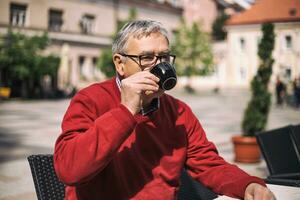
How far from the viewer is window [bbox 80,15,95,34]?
41125 millimetres

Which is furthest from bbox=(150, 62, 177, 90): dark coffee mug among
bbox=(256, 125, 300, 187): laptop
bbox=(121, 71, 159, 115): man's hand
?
bbox=(256, 125, 300, 187): laptop

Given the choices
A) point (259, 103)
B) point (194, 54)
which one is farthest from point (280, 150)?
point (194, 54)

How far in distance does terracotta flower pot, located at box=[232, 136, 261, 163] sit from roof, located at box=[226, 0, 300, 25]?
41.8 m

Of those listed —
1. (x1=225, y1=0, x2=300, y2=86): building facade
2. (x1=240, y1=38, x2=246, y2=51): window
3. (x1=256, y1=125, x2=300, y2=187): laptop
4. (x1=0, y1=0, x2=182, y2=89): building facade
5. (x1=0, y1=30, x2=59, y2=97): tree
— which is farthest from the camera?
(x1=240, y1=38, x2=246, y2=51): window

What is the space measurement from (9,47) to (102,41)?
50.5 ft

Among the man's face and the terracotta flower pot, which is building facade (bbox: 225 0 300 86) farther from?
the man's face

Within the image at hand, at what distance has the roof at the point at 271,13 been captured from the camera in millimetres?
47562

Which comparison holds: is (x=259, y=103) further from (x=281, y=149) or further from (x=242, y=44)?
(x=242, y=44)

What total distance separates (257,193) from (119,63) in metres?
0.92

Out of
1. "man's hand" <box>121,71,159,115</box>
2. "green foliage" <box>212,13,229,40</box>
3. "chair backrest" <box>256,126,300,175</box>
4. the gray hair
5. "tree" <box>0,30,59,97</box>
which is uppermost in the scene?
"green foliage" <box>212,13,229,40</box>

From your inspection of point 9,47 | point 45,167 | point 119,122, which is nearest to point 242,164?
point 45,167

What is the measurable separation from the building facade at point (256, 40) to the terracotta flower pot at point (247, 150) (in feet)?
127

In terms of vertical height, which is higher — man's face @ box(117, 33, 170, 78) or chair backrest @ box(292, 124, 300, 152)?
man's face @ box(117, 33, 170, 78)

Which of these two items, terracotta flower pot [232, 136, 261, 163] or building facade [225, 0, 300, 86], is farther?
building facade [225, 0, 300, 86]
